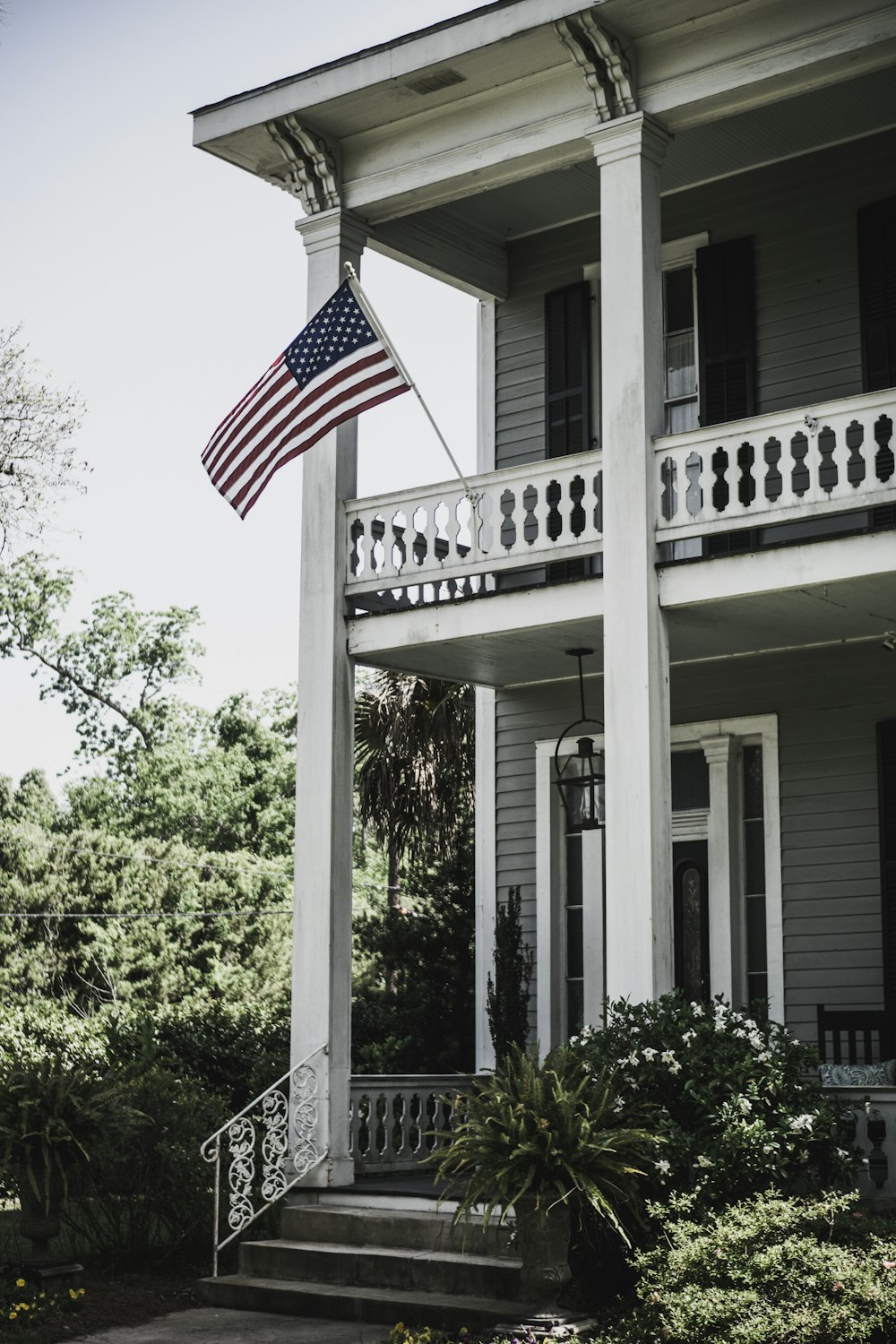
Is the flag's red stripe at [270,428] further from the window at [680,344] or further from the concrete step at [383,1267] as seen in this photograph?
the concrete step at [383,1267]

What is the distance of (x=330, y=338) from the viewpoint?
1079cm

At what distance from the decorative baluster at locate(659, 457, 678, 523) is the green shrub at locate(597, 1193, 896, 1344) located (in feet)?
14.7

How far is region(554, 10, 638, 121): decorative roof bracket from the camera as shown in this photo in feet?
33.8

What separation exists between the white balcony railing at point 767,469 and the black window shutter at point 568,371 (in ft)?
9.02

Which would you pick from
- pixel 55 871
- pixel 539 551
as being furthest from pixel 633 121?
pixel 55 871

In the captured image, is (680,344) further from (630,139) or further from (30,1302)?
(30,1302)

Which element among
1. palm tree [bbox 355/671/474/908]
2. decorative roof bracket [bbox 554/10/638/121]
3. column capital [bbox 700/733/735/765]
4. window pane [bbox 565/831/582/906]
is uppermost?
decorative roof bracket [bbox 554/10/638/121]

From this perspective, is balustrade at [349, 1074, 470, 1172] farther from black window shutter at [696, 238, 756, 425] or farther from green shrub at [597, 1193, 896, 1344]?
black window shutter at [696, 238, 756, 425]

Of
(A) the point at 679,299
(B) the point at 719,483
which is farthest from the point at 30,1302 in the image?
(A) the point at 679,299

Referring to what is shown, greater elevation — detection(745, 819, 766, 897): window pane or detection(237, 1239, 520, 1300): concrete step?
detection(745, 819, 766, 897): window pane

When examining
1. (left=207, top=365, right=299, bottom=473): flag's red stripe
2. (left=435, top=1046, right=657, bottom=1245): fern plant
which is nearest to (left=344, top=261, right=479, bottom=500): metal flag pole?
(left=207, top=365, right=299, bottom=473): flag's red stripe

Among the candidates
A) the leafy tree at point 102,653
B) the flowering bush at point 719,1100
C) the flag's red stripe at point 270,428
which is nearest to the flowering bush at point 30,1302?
the flowering bush at point 719,1100

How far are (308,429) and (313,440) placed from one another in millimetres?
85

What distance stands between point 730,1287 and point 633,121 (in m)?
7.20
